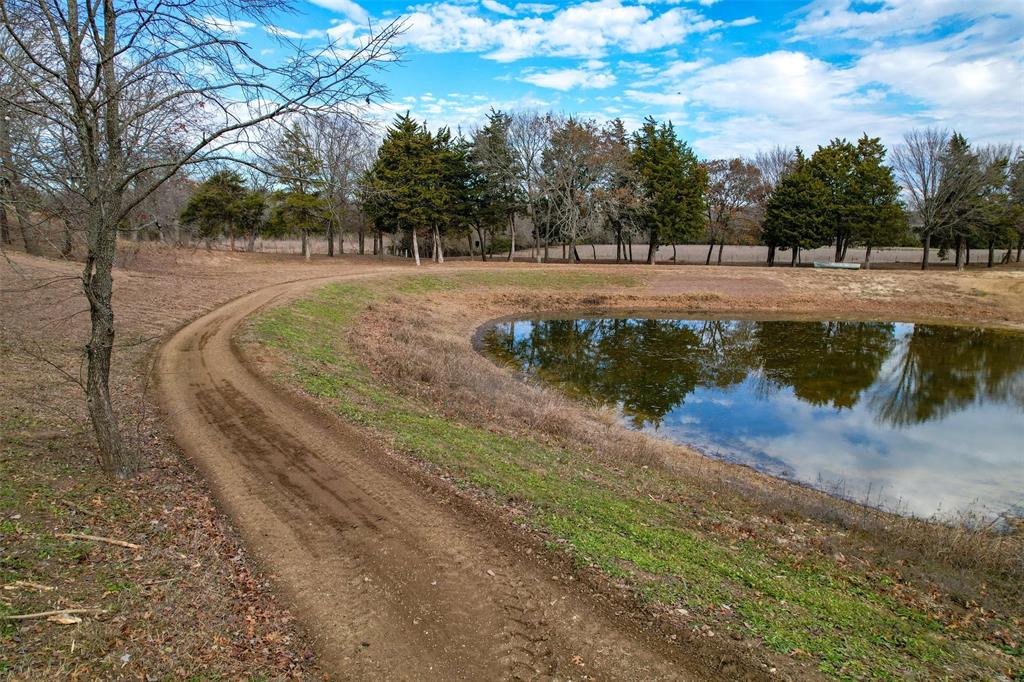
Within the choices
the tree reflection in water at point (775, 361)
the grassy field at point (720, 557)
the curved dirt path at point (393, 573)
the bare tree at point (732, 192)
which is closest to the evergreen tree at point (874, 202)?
the bare tree at point (732, 192)

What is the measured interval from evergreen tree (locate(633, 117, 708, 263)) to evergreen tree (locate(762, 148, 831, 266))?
800 centimetres

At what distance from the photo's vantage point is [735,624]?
6.02 meters

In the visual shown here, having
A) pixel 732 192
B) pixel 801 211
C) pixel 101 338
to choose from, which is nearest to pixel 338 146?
pixel 101 338

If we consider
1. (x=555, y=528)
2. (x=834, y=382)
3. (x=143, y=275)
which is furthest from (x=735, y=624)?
(x=143, y=275)

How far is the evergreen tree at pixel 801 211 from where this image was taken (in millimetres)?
52906

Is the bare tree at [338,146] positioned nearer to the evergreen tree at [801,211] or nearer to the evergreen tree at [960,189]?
the evergreen tree at [801,211]

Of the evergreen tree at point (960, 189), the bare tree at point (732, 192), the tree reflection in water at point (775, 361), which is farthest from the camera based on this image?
the bare tree at point (732, 192)

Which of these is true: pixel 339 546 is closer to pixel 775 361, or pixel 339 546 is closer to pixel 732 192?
pixel 775 361

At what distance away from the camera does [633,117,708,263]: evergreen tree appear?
51.4m

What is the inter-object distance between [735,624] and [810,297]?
1615 inches

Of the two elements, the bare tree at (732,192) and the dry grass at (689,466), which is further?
the bare tree at (732,192)

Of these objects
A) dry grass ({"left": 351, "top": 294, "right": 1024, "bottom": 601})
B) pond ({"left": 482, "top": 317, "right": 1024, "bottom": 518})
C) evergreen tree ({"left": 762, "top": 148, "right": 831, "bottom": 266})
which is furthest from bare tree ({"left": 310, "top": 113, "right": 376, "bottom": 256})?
evergreen tree ({"left": 762, "top": 148, "right": 831, "bottom": 266})

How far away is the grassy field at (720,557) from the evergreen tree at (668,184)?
142 ft

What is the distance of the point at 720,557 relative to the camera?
7.58 metres
